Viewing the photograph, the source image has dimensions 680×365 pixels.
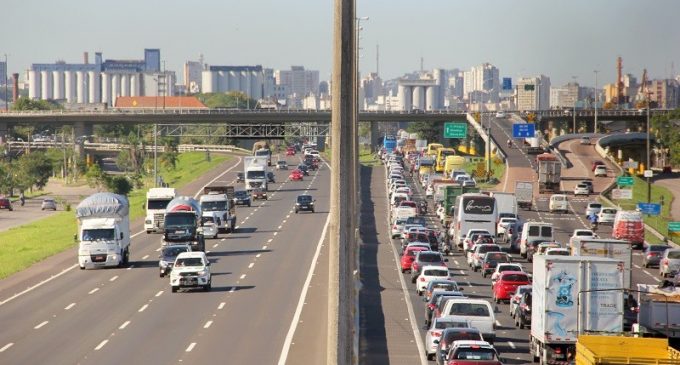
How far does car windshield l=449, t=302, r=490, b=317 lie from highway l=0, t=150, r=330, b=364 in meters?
3.78

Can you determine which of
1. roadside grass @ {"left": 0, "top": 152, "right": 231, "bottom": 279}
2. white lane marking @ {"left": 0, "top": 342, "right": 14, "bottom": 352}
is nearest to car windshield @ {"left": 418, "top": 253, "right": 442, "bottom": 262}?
roadside grass @ {"left": 0, "top": 152, "right": 231, "bottom": 279}

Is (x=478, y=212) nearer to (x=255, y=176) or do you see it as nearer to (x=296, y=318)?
(x=296, y=318)

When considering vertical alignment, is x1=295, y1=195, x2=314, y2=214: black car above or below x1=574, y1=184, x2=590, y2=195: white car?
below

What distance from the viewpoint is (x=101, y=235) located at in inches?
2687

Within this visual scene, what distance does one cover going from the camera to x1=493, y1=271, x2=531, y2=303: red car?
178 ft

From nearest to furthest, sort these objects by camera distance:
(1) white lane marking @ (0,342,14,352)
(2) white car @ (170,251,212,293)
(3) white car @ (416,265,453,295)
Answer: (1) white lane marking @ (0,342,14,352) → (3) white car @ (416,265,453,295) → (2) white car @ (170,251,212,293)

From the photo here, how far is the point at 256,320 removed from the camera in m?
49.3

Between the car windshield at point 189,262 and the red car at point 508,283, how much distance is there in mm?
11424

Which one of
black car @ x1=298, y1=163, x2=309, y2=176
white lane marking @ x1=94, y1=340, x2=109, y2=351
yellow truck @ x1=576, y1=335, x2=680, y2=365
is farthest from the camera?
black car @ x1=298, y1=163, x2=309, y2=176

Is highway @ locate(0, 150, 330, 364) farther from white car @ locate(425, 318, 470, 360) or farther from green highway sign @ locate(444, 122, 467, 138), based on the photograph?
green highway sign @ locate(444, 122, 467, 138)

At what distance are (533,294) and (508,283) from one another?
14.3 meters

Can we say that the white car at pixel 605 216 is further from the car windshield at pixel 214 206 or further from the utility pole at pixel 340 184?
the utility pole at pixel 340 184

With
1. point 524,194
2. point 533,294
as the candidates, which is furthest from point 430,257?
point 524,194

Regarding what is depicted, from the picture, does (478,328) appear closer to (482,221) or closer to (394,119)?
(482,221)
